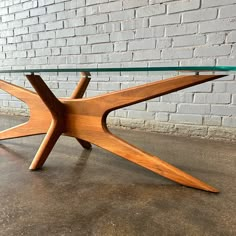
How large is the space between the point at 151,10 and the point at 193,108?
75 centimetres

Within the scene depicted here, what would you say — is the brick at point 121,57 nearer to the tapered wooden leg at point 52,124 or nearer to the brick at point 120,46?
the brick at point 120,46

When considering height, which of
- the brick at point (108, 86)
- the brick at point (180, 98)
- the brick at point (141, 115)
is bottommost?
the brick at point (141, 115)

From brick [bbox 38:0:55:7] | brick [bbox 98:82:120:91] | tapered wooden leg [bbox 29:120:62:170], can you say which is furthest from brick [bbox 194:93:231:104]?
brick [bbox 38:0:55:7]

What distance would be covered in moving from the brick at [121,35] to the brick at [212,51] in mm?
503

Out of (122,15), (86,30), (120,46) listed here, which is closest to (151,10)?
(122,15)

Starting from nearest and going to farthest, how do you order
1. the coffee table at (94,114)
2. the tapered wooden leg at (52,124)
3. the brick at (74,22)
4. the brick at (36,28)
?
the coffee table at (94,114)
the tapered wooden leg at (52,124)
the brick at (74,22)
the brick at (36,28)

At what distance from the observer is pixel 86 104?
106 cm

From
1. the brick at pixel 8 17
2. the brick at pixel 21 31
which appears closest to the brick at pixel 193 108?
the brick at pixel 21 31

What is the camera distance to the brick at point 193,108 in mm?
1610

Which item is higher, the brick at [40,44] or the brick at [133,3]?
the brick at [133,3]

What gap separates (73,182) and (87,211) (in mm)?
218

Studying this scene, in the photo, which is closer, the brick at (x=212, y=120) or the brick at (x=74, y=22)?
the brick at (x=212, y=120)

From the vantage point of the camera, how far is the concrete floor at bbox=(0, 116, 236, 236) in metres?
0.67

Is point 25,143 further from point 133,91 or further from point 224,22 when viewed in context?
point 224,22
